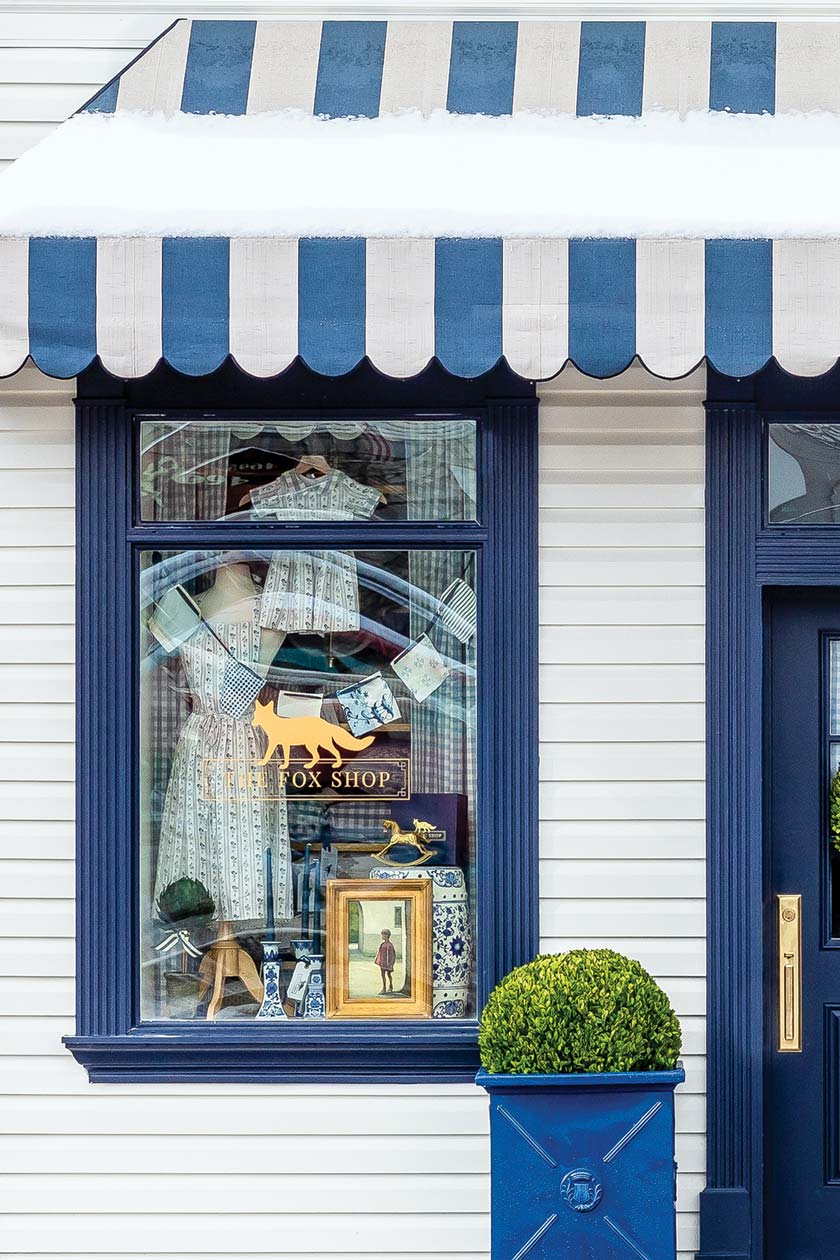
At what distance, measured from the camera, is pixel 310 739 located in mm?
4547

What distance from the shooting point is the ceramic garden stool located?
448cm

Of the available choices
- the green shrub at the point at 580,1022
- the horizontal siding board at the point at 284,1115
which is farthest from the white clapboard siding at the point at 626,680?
the horizontal siding board at the point at 284,1115

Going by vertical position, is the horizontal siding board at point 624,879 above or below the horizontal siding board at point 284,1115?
above

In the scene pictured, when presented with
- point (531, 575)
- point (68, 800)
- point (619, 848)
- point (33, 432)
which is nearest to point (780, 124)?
point (531, 575)

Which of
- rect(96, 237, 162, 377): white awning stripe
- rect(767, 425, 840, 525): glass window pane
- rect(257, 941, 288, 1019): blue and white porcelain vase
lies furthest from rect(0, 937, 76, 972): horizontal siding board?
rect(767, 425, 840, 525): glass window pane

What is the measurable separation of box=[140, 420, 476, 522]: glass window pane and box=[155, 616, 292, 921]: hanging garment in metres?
0.57

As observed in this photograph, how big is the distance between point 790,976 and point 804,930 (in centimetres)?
18

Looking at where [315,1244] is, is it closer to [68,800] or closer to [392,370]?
[68,800]

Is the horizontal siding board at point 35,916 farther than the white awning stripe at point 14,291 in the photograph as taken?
Yes

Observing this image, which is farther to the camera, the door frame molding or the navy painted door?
the navy painted door

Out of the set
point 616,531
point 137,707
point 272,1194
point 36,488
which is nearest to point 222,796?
point 137,707

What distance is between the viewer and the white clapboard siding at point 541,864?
4387 mm

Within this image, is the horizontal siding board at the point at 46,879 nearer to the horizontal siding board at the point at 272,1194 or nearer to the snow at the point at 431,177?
the horizontal siding board at the point at 272,1194

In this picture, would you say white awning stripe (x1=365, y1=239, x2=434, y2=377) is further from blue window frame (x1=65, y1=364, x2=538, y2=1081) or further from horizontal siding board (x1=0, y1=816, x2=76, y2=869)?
horizontal siding board (x1=0, y1=816, x2=76, y2=869)
